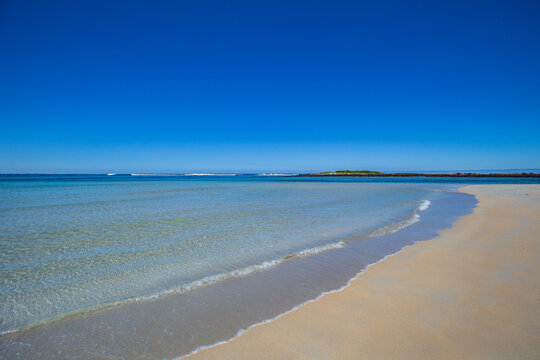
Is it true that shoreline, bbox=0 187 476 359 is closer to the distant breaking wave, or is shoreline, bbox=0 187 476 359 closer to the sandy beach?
the distant breaking wave

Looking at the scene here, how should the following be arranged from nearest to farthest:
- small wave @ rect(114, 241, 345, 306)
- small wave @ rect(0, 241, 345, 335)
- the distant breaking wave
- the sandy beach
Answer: the sandy beach
small wave @ rect(0, 241, 345, 335)
the distant breaking wave
small wave @ rect(114, 241, 345, 306)

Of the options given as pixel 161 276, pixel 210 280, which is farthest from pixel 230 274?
pixel 161 276

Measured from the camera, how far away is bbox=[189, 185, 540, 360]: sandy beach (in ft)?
8.41

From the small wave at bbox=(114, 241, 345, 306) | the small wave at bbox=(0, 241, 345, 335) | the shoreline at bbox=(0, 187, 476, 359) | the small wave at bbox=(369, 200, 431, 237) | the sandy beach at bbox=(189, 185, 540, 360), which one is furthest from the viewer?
the small wave at bbox=(369, 200, 431, 237)

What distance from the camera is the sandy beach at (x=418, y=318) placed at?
256 cm

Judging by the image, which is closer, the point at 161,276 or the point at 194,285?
the point at 194,285

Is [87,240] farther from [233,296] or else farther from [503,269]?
[503,269]

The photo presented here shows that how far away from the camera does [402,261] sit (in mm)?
5262

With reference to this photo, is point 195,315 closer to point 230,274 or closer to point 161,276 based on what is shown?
point 230,274

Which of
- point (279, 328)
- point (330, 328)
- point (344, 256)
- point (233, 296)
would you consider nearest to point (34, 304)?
point (233, 296)

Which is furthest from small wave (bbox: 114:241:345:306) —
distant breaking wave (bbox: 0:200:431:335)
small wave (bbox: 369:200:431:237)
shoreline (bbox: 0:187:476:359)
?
small wave (bbox: 369:200:431:237)

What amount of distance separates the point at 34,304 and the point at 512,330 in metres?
5.84

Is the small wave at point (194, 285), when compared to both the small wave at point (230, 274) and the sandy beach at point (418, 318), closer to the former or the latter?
the small wave at point (230, 274)

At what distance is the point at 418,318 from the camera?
3107mm
